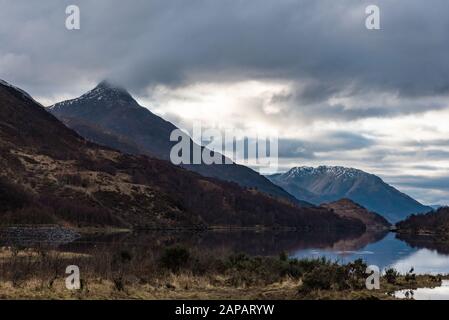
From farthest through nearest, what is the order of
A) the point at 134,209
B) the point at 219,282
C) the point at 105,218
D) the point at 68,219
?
the point at 134,209
the point at 105,218
the point at 68,219
the point at 219,282

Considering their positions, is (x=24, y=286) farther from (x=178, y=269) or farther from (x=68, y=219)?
(x=68, y=219)

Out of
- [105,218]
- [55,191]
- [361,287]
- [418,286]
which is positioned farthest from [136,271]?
[55,191]

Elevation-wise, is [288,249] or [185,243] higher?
[185,243]

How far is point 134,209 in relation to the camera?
637 feet

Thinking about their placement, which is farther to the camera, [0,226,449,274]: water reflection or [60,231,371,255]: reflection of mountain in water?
[60,231,371,255]: reflection of mountain in water

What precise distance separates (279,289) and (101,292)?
9.70m

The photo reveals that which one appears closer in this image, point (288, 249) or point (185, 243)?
point (185, 243)

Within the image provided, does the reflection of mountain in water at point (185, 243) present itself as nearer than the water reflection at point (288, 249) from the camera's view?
No

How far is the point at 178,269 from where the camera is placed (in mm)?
35219

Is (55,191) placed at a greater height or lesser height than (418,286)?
greater
